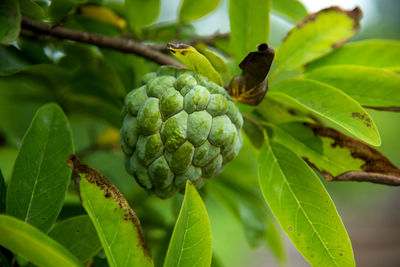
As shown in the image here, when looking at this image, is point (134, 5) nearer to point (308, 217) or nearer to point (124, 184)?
point (124, 184)

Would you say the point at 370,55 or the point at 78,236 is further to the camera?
the point at 370,55

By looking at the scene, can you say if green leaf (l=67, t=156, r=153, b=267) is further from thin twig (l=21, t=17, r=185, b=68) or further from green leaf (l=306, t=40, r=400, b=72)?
green leaf (l=306, t=40, r=400, b=72)

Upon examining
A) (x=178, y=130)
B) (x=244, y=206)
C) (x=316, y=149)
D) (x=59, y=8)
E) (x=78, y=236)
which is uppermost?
(x=59, y=8)

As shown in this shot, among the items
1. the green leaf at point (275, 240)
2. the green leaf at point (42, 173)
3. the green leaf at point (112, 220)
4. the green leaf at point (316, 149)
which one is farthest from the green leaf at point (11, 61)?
the green leaf at point (275, 240)

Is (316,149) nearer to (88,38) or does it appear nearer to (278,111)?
(278,111)

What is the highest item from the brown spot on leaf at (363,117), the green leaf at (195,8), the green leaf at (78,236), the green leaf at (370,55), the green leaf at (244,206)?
the green leaf at (195,8)

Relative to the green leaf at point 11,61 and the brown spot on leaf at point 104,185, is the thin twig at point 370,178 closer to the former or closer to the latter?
the brown spot on leaf at point 104,185

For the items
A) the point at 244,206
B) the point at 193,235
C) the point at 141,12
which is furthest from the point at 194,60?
the point at 244,206
